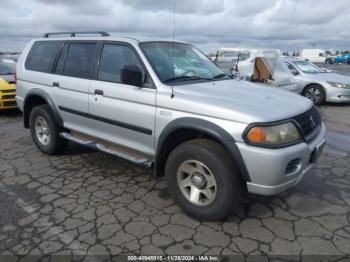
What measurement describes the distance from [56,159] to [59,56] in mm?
1607

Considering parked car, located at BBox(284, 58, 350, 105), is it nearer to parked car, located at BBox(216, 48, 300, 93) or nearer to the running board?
parked car, located at BBox(216, 48, 300, 93)

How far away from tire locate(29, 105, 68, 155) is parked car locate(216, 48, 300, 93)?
471 centimetres

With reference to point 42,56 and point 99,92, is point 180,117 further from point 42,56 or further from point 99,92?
point 42,56

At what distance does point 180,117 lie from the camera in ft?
10.7

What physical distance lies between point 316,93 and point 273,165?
336 inches

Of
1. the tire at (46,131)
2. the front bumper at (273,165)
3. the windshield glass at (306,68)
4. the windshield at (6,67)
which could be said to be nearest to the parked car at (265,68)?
the windshield glass at (306,68)

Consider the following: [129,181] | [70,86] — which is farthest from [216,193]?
[70,86]

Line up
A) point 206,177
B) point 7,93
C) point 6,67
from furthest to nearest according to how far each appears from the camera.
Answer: point 6,67 → point 7,93 → point 206,177

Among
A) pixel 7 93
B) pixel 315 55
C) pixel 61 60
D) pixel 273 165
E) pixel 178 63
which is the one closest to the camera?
pixel 273 165

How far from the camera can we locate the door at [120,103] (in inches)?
142

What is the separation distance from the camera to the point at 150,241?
2.98 meters

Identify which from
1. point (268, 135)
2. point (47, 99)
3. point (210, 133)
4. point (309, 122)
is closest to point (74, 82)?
point (47, 99)

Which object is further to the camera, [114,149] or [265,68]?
[265,68]

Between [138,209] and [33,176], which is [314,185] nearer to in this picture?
[138,209]
